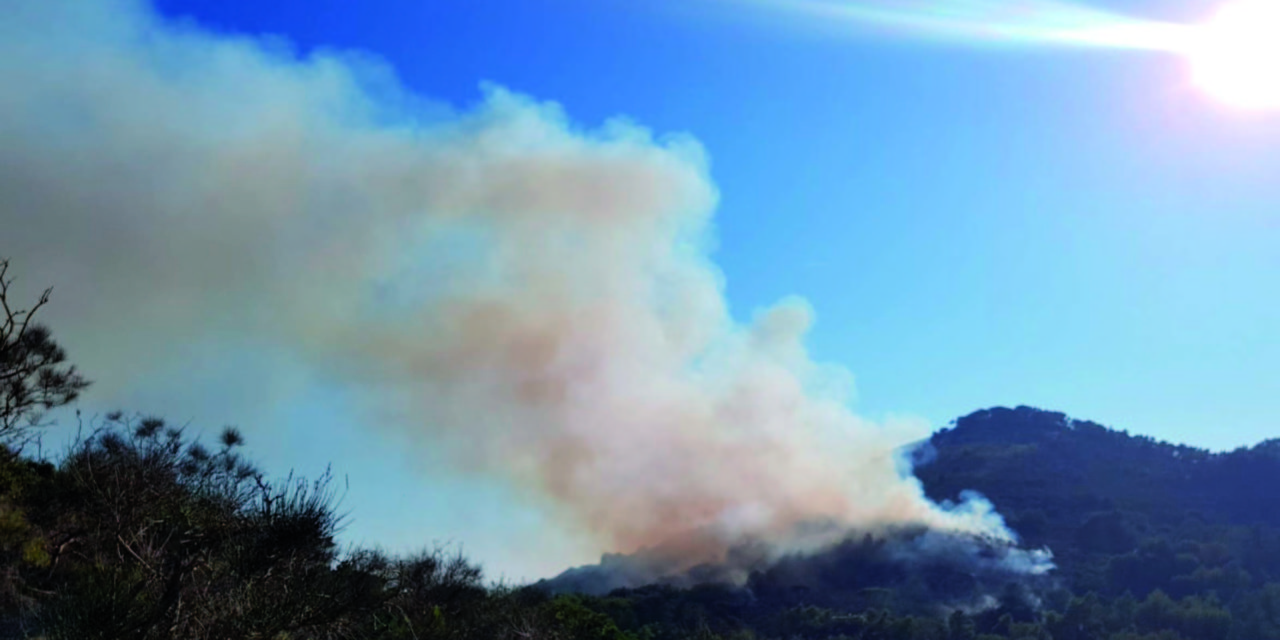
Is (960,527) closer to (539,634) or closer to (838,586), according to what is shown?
(838,586)

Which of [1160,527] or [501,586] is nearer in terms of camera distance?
[501,586]

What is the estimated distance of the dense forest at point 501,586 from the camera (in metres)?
16.5

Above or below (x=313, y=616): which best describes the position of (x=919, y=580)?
above

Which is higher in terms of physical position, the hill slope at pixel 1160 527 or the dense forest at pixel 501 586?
the hill slope at pixel 1160 527

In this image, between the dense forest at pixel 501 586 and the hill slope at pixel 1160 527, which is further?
the hill slope at pixel 1160 527

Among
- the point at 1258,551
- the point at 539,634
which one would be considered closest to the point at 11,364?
the point at 539,634

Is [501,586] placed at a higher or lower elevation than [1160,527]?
lower

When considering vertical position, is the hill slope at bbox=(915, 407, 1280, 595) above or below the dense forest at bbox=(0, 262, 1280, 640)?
above

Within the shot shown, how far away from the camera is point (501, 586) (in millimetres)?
61688

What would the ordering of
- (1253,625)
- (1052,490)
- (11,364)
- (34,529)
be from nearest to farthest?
(11,364), (34,529), (1253,625), (1052,490)

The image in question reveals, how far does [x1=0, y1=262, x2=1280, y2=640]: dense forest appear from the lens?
16516 mm

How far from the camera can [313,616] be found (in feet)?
55.1

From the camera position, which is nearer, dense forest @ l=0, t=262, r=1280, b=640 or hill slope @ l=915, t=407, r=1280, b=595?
dense forest @ l=0, t=262, r=1280, b=640

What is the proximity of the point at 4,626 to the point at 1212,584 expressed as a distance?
495ft
